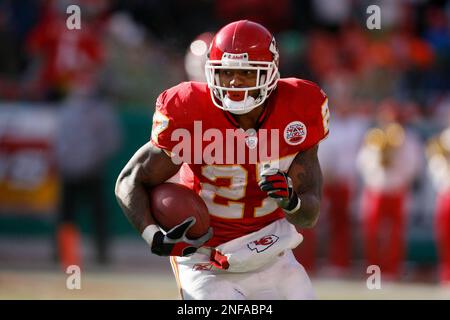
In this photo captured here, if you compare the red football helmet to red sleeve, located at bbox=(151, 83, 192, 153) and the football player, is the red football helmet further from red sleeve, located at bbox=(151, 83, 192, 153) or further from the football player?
red sleeve, located at bbox=(151, 83, 192, 153)

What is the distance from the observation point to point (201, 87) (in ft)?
14.7

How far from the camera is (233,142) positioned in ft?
14.4

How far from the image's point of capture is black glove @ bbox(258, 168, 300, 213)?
13.5 feet

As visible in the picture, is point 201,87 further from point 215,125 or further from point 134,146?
point 134,146

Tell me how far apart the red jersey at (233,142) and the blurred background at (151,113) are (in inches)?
156

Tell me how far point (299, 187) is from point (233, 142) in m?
0.34

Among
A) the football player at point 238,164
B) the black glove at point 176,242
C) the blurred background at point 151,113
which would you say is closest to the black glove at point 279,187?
the football player at point 238,164

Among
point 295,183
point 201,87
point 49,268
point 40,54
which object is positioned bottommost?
point 49,268

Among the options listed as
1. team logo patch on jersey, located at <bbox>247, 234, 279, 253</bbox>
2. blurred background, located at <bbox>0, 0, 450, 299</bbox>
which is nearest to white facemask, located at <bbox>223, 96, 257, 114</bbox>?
team logo patch on jersey, located at <bbox>247, 234, 279, 253</bbox>

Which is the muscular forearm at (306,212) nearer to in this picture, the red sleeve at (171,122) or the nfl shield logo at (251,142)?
the nfl shield logo at (251,142)

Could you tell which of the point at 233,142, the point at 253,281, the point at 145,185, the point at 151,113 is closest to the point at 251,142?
the point at 233,142

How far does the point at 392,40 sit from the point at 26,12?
12.9 feet
